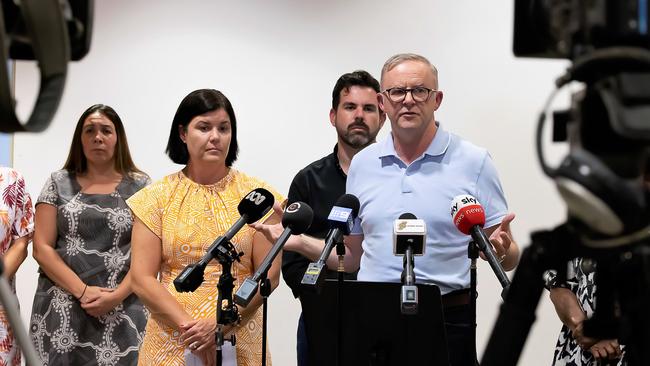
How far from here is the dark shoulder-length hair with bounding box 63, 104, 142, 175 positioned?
4.61m

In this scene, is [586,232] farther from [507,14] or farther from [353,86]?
[507,14]

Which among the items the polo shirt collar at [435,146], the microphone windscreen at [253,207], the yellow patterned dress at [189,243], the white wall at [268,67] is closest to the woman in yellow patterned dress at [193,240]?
the yellow patterned dress at [189,243]

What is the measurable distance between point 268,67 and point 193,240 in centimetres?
234

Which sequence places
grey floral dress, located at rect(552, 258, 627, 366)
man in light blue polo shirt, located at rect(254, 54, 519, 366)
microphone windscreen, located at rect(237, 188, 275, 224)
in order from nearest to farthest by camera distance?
1. microphone windscreen, located at rect(237, 188, 275, 224)
2. man in light blue polo shirt, located at rect(254, 54, 519, 366)
3. grey floral dress, located at rect(552, 258, 627, 366)

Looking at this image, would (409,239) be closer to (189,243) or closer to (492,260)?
(492,260)

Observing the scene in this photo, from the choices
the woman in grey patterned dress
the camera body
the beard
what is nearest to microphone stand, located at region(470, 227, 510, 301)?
the camera body

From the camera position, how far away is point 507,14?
5395 mm

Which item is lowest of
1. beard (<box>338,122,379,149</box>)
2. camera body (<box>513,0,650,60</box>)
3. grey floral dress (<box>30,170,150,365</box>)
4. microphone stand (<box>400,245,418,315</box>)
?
grey floral dress (<box>30,170,150,365</box>)

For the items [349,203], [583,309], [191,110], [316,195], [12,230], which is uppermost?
[191,110]

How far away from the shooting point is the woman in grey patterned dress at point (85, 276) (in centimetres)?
432

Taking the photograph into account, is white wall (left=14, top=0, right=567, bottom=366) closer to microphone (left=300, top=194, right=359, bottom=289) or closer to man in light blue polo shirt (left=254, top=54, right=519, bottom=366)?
man in light blue polo shirt (left=254, top=54, right=519, bottom=366)

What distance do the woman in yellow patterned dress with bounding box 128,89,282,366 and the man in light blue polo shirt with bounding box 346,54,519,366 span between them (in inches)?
18.4

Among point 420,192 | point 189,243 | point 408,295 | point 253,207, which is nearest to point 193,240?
point 189,243

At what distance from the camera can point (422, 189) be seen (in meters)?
3.24
